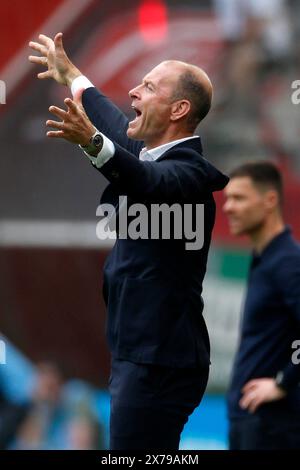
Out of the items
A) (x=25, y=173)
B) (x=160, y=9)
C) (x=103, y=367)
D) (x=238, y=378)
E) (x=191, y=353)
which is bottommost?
(x=191, y=353)

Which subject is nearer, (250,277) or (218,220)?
(250,277)

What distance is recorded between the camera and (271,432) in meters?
4.93

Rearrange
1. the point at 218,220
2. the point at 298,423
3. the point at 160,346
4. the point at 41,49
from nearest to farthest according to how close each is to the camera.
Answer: the point at 160,346 → the point at 41,49 → the point at 298,423 → the point at 218,220

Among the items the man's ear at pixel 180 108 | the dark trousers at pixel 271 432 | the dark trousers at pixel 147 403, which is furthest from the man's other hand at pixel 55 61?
the dark trousers at pixel 271 432

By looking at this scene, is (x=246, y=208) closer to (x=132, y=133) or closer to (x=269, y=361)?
(x=269, y=361)

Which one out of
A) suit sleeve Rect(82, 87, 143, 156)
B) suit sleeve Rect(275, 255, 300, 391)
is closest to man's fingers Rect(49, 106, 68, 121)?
suit sleeve Rect(82, 87, 143, 156)

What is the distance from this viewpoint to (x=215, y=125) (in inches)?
318

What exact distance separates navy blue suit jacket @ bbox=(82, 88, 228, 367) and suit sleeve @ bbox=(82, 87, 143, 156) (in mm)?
343

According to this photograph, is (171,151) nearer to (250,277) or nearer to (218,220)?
(250,277)

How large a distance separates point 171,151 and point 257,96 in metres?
4.59

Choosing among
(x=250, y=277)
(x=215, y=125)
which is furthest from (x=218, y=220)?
(x=250, y=277)

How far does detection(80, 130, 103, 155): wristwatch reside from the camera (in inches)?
136

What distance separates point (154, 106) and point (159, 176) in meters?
0.38

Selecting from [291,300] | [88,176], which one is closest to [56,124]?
[291,300]
